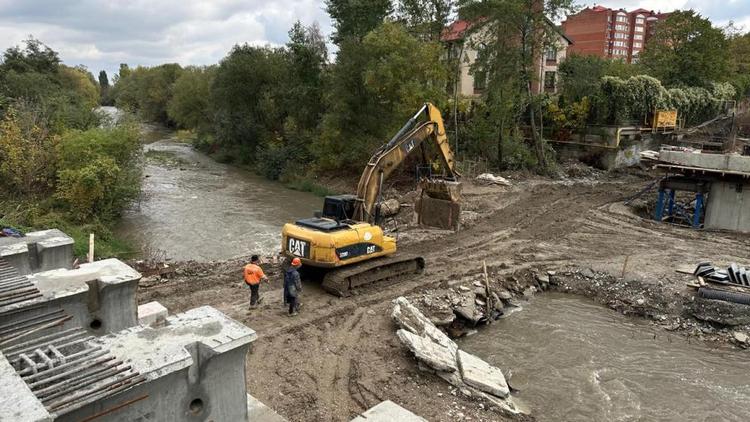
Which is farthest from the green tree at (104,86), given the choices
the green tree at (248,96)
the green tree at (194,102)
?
the green tree at (248,96)

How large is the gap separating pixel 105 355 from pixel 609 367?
9.62m

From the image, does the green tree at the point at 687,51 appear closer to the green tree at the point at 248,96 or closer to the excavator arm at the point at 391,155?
the green tree at the point at 248,96

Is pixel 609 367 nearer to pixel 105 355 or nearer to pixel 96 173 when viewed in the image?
pixel 105 355

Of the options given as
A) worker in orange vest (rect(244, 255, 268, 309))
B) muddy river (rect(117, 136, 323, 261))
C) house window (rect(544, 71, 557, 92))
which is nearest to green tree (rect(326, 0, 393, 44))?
muddy river (rect(117, 136, 323, 261))

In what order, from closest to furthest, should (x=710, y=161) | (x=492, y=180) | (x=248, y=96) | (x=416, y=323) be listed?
1. (x=416, y=323)
2. (x=710, y=161)
3. (x=492, y=180)
4. (x=248, y=96)

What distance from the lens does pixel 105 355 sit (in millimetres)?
4219

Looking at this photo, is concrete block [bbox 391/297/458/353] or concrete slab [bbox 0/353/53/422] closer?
concrete slab [bbox 0/353/53/422]

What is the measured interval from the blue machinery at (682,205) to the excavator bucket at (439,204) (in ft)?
29.4

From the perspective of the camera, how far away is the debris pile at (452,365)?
8.79 m

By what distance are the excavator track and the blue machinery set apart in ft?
41.0

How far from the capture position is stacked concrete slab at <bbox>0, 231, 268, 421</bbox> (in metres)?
3.73

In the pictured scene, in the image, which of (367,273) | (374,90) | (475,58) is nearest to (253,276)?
(367,273)

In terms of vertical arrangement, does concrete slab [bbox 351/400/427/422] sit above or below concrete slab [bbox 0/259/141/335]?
below

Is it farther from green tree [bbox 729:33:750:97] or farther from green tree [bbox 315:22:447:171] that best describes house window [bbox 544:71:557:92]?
green tree [bbox 729:33:750:97]
